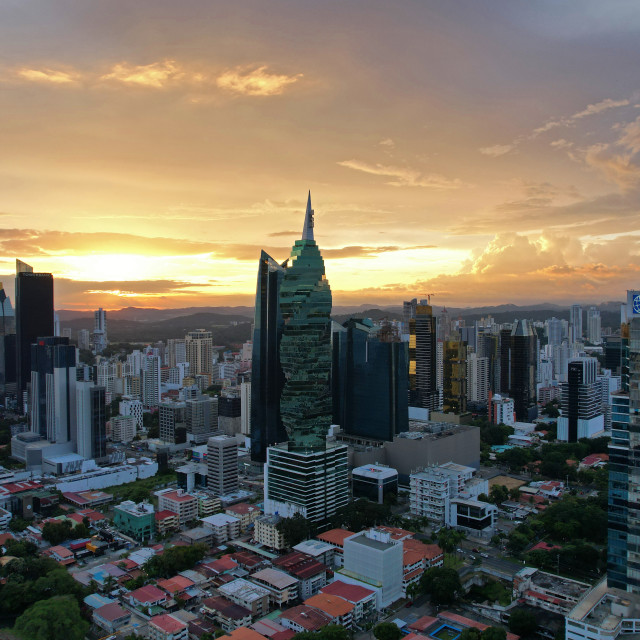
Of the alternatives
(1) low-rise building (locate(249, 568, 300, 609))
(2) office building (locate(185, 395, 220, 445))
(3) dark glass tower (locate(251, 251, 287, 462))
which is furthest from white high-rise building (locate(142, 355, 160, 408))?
(1) low-rise building (locate(249, 568, 300, 609))

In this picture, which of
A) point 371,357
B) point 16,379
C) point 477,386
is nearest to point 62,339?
point 16,379

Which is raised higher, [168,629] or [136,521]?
[136,521]

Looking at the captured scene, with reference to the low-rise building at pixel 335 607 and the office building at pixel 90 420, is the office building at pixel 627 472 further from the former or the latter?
the office building at pixel 90 420

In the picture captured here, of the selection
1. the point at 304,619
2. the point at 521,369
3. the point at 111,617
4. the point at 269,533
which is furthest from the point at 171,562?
the point at 521,369

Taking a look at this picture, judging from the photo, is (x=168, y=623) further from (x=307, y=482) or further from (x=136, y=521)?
(x=307, y=482)

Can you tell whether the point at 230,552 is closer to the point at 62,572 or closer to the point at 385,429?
the point at 62,572

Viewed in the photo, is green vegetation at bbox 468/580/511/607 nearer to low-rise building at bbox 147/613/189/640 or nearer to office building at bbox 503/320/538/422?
low-rise building at bbox 147/613/189/640
